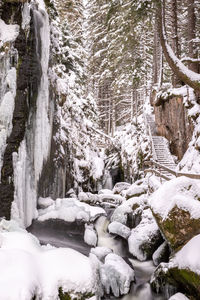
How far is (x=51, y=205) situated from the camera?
902cm

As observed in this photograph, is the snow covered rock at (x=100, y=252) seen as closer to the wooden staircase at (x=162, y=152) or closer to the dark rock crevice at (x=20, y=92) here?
the dark rock crevice at (x=20, y=92)

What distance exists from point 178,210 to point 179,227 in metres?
0.43

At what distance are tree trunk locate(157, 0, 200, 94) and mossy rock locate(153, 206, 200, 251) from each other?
4333 mm

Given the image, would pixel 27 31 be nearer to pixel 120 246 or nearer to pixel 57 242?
pixel 57 242

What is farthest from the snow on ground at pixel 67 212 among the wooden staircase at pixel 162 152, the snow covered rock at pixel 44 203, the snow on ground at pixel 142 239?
the wooden staircase at pixel 162 152

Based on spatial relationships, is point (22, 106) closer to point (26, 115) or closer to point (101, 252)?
point (26, 115)

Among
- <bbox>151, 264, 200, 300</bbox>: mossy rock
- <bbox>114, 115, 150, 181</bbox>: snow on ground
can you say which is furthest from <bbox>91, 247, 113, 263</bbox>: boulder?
<bbox>114, 115, 150, 181</bbox>: snow on ground

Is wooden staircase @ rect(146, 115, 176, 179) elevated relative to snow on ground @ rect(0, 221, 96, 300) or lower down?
elevated

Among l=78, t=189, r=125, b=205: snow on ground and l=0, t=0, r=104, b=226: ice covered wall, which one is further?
l=78, t=189, r=125, b=205: snow on ground

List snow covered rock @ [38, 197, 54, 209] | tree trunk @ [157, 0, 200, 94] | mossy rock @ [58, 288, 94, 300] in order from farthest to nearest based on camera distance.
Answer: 1. snow covered rock @ [38, 197, 54, 209]
2. tree trunk @ [157, 0, 200, 94]
3. mossy rock @ [58, 288, 94, 300]

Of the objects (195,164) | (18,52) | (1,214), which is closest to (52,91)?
(18,52)

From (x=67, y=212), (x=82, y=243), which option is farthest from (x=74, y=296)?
(x=67, y=212)

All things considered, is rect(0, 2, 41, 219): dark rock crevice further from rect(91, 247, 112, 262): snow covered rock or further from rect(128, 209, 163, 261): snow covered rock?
rect(128, 209, 163, 261): snow covered rock

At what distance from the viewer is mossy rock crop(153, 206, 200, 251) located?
19.6 ft
